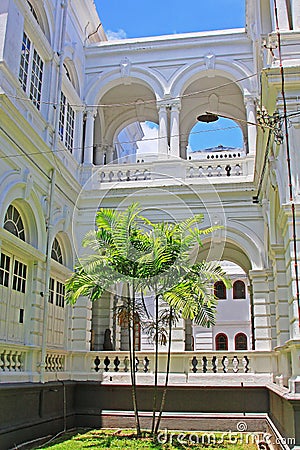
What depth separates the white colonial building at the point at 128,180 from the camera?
31.0 ft

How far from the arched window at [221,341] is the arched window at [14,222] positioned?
718 inches

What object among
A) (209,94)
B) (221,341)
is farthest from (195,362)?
(221,341)

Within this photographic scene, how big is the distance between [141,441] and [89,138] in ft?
29.2

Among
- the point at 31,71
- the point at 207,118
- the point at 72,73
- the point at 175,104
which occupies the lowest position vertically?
the point at 31,71

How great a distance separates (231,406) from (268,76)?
750 cm

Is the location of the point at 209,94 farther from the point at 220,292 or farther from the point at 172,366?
the point at 220,292

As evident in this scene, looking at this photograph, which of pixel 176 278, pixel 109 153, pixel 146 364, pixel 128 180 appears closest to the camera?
pixel 176 278

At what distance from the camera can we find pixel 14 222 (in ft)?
35.9

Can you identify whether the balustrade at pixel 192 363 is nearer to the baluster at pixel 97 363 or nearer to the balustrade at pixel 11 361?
the baluster at pixel 97 363

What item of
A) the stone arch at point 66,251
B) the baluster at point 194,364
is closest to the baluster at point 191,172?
the stone arch at point 66,251

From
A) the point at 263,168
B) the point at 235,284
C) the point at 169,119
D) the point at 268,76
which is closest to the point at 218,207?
the point at 263,168

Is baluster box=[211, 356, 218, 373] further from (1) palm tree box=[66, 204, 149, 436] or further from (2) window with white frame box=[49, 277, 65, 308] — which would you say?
(2) window with white frame box=[49, 277, 65, 308]

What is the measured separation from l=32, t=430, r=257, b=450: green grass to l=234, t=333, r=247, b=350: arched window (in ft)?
52.7

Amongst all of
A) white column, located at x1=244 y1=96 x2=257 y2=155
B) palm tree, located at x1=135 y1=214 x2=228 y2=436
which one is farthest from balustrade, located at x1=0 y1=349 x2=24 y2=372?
white column, located at x1=244 y1=96 x2=257 y2=155
